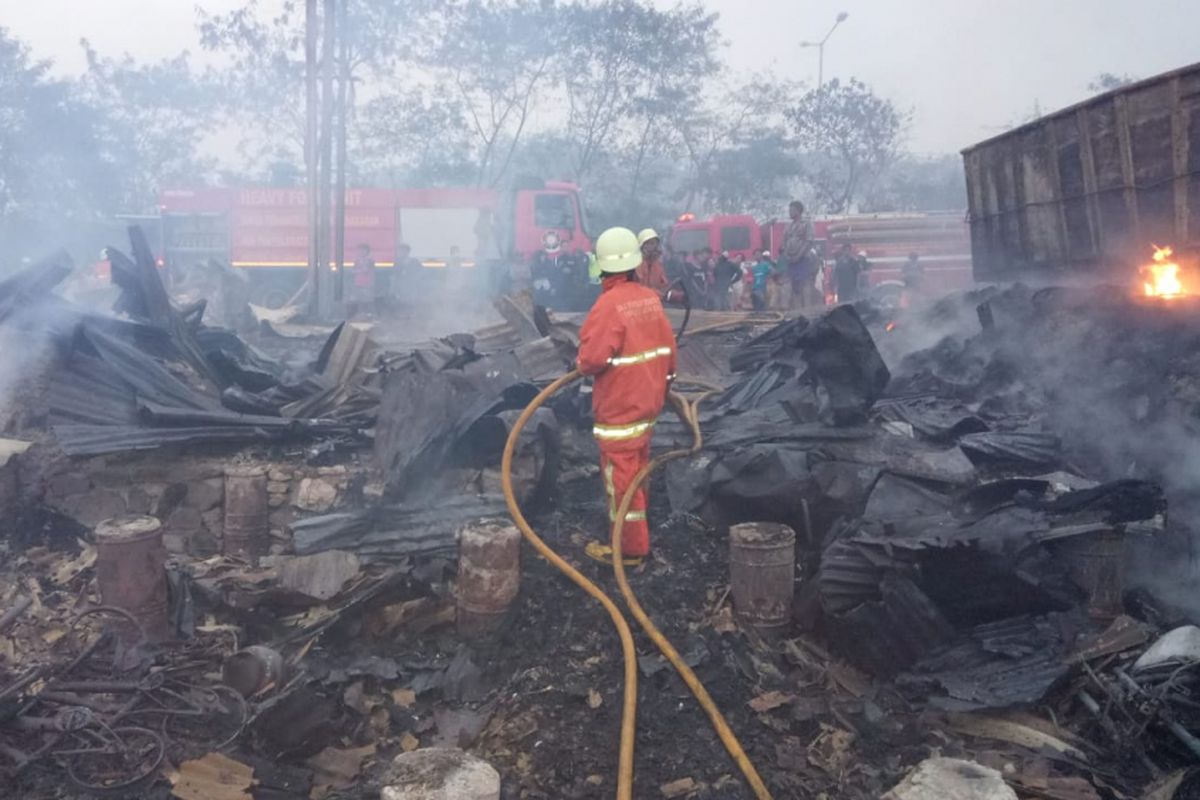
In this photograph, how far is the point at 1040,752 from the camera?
3.72 meters

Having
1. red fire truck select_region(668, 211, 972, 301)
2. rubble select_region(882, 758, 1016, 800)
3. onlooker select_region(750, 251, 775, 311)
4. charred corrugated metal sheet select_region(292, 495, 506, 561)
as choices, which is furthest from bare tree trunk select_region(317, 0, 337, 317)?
rubble select_region(882, 758, 1016, 800)

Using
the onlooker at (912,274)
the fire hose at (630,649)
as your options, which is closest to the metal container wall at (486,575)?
the fire hose at (630,649)

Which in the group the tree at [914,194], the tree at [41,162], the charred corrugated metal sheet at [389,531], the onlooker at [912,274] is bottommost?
the charred corrugated metal sheet at [389,531]

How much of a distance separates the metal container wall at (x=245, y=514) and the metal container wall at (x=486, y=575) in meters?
1.78

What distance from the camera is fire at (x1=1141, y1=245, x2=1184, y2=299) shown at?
841 cm

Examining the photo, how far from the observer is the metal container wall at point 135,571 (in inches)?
181

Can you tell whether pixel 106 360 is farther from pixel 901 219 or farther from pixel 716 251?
pixel 901 219

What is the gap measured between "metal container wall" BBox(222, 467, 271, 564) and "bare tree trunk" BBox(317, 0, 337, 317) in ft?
39.1

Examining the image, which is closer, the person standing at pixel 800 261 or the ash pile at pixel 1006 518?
the ash pile at pixel 1006 518

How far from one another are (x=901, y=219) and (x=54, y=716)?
70.7 ft

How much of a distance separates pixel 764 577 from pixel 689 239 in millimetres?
16779

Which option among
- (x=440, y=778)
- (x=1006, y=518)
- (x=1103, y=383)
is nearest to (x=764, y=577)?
(x=1006, y=518)

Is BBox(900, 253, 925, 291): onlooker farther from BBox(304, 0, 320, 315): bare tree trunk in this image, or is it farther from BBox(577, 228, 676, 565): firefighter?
BBox(577, 228, 676, 565): firefighter

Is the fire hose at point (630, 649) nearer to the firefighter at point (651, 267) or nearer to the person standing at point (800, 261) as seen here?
the firefighter at point (651, 267)
